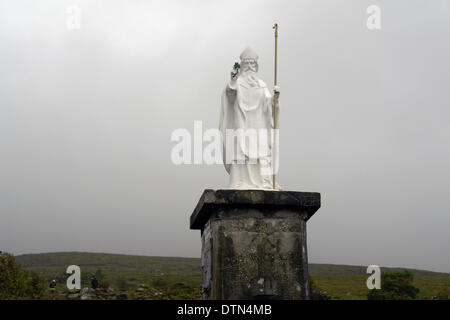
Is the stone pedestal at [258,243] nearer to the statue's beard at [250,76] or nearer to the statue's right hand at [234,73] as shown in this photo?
the statue's beard at [250,76]

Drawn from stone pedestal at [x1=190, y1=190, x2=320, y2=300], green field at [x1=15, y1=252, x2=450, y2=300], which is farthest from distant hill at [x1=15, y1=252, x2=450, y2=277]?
stone pedestal at [x1=190, y1=190, x2=320, y2=300]

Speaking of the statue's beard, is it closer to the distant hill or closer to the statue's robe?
the statue's robe

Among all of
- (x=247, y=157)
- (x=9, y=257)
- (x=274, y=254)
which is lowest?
(x=9, y=257)

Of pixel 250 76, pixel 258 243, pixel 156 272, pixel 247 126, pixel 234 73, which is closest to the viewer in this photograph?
pixel 258 243

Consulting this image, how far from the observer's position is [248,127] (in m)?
9.96

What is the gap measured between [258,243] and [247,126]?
8.52 ft

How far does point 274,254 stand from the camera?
323 inches

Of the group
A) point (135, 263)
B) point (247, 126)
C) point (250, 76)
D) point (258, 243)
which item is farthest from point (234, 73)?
point (135, 263)

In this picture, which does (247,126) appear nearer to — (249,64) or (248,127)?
(248,127)

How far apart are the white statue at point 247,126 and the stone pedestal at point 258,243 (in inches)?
38.4

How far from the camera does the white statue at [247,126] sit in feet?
31.4

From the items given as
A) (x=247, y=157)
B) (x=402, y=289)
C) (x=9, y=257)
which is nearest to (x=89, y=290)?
(x=9, y=257)
